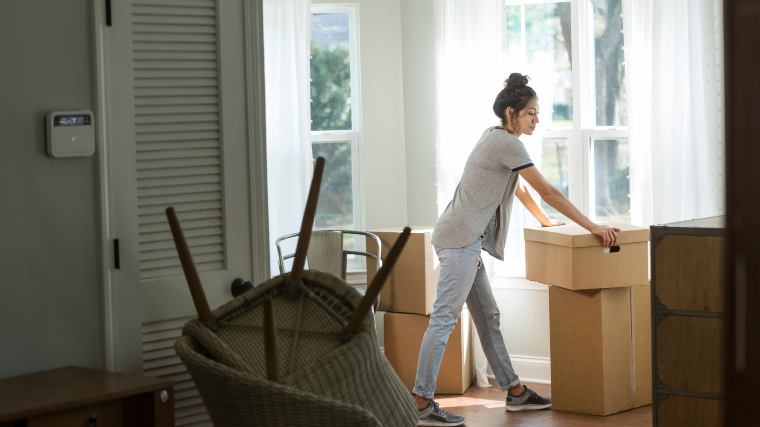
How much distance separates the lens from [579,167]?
4.78 m

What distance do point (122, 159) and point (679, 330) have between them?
5.89 ft

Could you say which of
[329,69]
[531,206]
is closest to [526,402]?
[531,206]

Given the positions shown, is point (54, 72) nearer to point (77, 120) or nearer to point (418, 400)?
point (77, 120)

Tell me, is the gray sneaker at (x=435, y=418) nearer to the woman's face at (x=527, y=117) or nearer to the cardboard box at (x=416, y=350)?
the cardboard box at (x=416, y=350)

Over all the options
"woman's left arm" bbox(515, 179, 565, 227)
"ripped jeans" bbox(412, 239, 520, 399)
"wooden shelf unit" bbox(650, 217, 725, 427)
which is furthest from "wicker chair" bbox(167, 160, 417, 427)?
"woman's left arm" bbox(515, 179, 565, 227)

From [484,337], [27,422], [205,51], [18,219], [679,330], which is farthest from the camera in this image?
[484,337]

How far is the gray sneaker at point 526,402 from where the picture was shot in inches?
172

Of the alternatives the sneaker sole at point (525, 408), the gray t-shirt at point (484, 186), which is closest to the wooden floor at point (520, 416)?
the sneaker sole at point (525, 408)

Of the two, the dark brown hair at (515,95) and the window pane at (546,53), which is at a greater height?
the window pane at (546,53)

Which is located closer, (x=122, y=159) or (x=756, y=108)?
(x=756, y=108)

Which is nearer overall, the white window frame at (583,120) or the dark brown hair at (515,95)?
the dark brown hair at (515,95)

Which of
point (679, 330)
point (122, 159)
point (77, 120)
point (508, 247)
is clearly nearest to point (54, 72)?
point (77, 120)

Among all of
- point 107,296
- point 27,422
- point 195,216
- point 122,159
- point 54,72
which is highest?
point 54,72

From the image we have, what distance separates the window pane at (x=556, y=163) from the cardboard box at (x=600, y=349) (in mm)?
719
